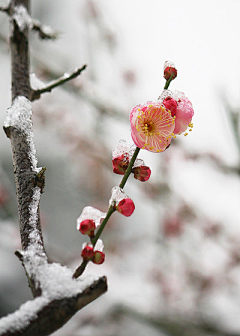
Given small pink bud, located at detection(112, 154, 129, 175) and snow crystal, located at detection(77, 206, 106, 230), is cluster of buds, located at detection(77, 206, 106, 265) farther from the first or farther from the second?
small pink bud, located at detection(112, 154, 129, 175)

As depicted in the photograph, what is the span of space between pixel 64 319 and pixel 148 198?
3040mm

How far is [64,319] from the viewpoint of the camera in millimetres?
395

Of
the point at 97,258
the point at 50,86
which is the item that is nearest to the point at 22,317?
the point at 97,258

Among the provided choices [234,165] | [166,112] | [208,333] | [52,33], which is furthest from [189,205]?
[166,112]

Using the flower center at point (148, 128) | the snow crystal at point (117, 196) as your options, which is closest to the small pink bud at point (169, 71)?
the flower center at point (148, 128)

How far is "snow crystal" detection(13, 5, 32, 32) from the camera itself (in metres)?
0.87

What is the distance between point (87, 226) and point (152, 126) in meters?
0.30

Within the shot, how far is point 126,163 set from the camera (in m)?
0.63

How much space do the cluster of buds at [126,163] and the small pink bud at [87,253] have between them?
0.20 m

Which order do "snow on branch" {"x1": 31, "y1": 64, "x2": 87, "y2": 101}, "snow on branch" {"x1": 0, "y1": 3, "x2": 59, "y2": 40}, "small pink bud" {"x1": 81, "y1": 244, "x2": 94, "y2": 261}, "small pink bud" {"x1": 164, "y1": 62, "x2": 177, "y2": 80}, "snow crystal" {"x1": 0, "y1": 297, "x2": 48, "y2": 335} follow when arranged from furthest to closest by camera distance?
"snow on branch" {"x1": 0, "y1": 3, "x2": 59, "y2": 40}, "snow on branch" {"x1": 31, "y1": 64, "x2": 87, "y2": 101}, "small pink bud" {"x1": 164, "y1": 62, "x2": 177, "y2": 80}, "small pink bud" {"x1": 81, "y1": 244, "x2": 94, "y2": 261}, "snow crystal" {"x1": 0, "y1": 297, "x2": 48, "y2": 335}

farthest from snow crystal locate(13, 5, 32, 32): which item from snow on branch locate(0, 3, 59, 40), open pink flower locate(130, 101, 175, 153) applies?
open pink flower locate(130, 101, 175, 153)

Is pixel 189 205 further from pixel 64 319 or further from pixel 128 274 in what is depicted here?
pixel 64 319

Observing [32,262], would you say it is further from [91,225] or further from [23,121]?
[23,121]

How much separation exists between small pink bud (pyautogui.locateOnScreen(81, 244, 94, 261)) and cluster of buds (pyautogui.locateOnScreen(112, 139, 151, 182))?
0.20 metres
